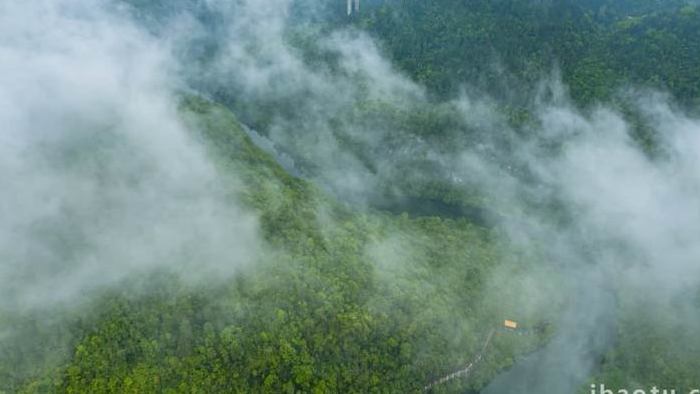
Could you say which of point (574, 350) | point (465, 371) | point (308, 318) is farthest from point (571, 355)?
point (308, 318)

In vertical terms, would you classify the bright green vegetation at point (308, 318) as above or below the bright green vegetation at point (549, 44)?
below

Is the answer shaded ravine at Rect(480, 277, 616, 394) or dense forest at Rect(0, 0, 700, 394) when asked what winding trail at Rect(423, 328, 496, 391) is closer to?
dense forest at Rect(0, 0, 700, 394)

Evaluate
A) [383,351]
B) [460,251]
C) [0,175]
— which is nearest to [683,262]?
[460,251]

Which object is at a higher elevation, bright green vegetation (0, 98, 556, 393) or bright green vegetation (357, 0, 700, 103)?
bright green vegetation (357, 0, 700, 103)

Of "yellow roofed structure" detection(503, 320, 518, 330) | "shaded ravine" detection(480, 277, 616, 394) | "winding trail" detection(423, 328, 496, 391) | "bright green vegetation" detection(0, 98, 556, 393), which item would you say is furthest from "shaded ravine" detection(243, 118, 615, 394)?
"yellow roofed structure" detection(503, 320, 518, 330)

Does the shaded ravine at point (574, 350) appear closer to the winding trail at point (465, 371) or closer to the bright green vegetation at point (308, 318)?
the winding trail at point (465, 371)

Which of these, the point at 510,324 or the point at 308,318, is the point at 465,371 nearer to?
the point at 510,324

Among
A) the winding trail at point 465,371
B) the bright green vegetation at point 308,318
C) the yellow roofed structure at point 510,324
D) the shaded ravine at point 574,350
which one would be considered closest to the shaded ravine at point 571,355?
the shaded ravine at point 574,350
